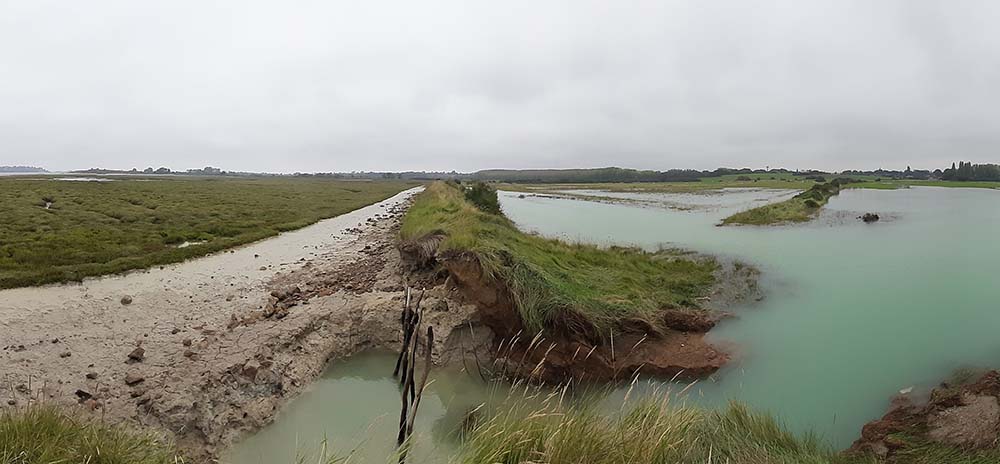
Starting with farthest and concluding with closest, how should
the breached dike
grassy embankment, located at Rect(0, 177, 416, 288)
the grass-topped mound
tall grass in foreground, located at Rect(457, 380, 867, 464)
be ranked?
1. the grass-topped mound
2. grassy embankment, located at Rect(0, 177, 416, 288)
3. the breached dike
4. tall grass in foreground, located at Rect(457, 380, 867, 464)

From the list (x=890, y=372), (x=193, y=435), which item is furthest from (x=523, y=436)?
(x=890, y=372)

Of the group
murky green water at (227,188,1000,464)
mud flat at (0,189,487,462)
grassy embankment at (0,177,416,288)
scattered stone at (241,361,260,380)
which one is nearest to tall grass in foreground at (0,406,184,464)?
mud flat at (0,189,487,462)

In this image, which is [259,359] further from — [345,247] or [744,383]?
[345,247]

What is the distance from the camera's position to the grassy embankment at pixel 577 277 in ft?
33.8

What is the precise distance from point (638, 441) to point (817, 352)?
9.39 m

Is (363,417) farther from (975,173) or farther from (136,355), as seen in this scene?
(975,173)

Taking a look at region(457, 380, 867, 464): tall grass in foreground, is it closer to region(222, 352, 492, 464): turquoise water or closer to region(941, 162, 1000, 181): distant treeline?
region(222, 352, 492, 464): turquoise water

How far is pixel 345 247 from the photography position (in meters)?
22.5

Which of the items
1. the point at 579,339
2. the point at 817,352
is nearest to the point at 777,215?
the point at 817,352

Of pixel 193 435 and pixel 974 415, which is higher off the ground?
pixel 974 415

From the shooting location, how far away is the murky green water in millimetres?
7824

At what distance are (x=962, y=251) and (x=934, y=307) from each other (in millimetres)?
12218

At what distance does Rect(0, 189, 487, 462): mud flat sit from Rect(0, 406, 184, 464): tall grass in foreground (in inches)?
33.0

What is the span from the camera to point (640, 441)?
412 cm
